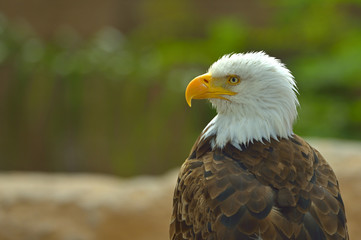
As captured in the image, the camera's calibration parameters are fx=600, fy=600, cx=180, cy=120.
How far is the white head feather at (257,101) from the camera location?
372 centimetres

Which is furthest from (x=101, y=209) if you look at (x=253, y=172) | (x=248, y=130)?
(x=253, y=172)

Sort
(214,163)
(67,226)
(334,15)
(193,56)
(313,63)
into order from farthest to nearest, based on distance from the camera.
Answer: (334,15) < (193,56) < (313,63) < (67,226) < (214,163)

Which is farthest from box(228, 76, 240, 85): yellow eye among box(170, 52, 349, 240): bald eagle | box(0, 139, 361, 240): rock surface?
box(0, 139, 361, 240): rock surface

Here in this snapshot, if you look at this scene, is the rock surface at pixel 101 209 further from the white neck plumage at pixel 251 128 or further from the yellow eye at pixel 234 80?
the yellow eye at pixel 234 80

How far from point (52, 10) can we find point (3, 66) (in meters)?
7.59

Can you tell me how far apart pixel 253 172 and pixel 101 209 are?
2.85 meters

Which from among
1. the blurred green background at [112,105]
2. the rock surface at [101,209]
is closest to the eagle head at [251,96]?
the rock surface at [101,209]

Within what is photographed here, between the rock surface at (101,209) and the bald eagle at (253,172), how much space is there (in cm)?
213

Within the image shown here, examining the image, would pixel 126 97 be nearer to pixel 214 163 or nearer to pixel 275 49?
pixel 275 49

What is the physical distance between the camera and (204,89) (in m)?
3.83

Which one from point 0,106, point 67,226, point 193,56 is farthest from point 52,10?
point 67,226

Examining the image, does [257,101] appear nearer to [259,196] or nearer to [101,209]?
[259,196]

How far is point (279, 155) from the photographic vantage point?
3.61 m

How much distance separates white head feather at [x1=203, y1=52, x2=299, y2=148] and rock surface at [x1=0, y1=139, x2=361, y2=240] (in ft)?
7.13
